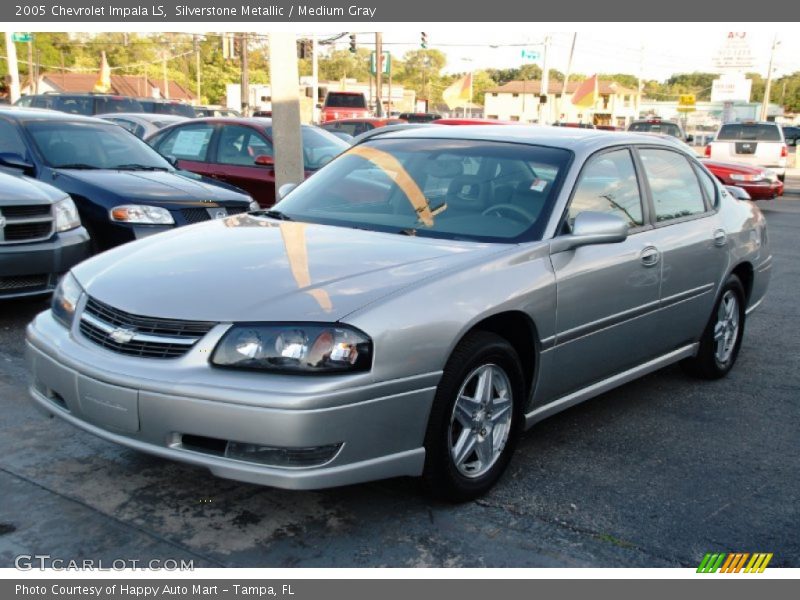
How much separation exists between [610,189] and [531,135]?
517mm

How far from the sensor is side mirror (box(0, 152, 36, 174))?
7.55 meters

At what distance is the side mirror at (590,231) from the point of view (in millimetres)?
4012

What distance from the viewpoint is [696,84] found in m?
139

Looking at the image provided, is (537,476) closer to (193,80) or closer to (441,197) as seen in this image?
(441,197)

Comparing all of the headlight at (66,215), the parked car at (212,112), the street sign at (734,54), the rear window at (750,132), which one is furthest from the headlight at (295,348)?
the street sign at (734,54)

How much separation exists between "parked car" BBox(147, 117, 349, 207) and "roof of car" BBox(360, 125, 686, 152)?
5.17 m

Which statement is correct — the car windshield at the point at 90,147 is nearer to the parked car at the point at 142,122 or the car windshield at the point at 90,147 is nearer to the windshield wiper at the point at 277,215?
the windshield wiper at the point at 277,215

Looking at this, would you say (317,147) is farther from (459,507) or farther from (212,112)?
(212,112)

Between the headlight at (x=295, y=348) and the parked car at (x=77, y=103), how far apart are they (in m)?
18.0

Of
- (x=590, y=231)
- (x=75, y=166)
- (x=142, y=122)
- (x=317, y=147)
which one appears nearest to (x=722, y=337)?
(x=590, y=231)

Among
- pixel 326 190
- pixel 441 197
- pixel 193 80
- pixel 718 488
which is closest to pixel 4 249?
pixel 326 190

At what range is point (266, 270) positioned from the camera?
3.49 m

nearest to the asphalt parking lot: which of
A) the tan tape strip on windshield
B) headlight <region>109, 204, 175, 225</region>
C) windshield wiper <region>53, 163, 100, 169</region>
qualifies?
the tan tape strip on windshield

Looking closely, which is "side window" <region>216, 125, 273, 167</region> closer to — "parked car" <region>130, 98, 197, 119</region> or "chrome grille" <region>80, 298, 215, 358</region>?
"chrome grille" <region>80, 298, 215, 358</region>
